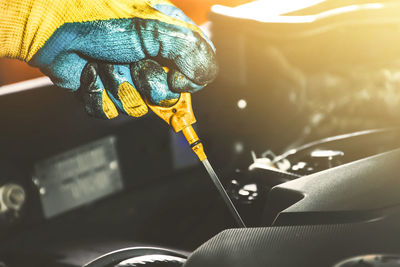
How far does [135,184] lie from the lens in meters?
1.19

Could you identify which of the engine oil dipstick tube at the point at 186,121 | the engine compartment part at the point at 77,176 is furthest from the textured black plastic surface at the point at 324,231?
the engine compartment part at the point at 77,176

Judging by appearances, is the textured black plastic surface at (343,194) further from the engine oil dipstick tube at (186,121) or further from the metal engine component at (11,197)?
the metal engine component at (11,197)

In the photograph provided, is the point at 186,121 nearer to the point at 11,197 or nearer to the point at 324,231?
the point at 324,231

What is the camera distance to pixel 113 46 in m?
0.69

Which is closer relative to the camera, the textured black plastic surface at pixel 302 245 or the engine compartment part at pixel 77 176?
the textured black plastic surface at pixel 302 245

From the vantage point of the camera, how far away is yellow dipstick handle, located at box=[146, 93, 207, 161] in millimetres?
674

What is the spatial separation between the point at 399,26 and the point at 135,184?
71 cm

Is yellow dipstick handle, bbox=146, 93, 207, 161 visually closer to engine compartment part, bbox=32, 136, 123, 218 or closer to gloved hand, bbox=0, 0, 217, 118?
gloved hand, bbox=0, 0, 217, 118

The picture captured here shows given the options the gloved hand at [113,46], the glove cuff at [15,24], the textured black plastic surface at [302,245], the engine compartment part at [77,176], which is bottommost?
the textured black plastic surface at [302,245]

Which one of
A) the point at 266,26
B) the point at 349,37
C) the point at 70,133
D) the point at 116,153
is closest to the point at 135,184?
the point at 116,153

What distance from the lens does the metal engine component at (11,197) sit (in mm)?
906

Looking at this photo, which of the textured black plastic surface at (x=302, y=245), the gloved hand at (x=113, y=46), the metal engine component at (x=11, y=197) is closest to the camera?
the textured black plastic surface at (x=302, y=245)

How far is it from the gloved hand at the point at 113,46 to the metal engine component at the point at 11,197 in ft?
0.97

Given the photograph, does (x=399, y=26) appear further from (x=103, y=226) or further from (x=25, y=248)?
(x=25, y=248)
